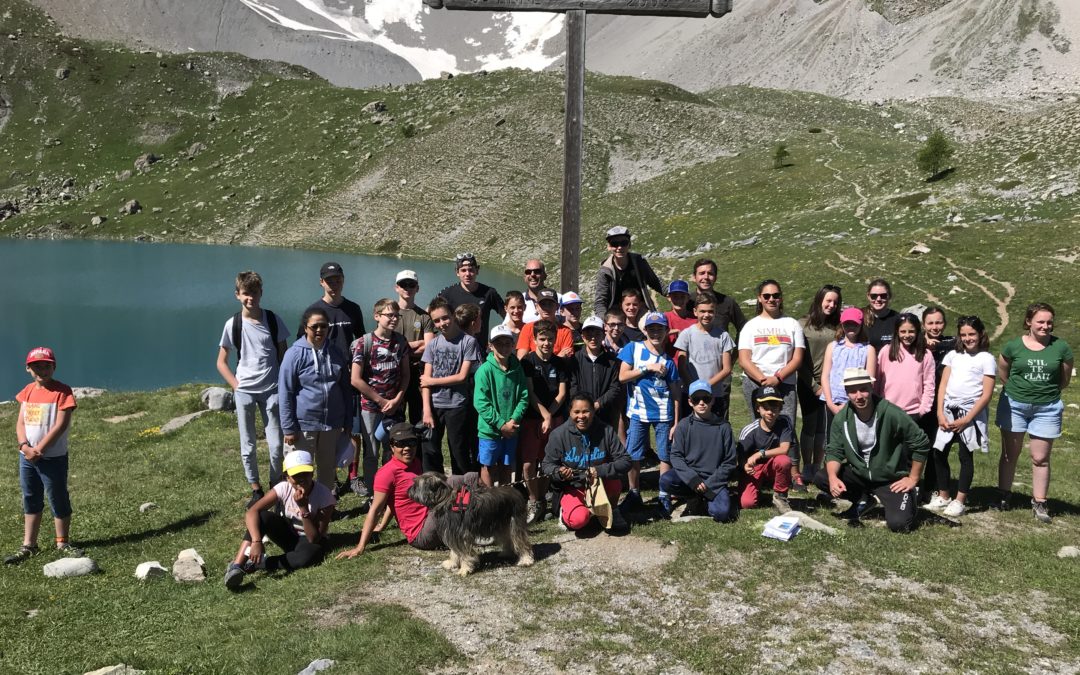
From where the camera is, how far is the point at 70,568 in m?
8.71

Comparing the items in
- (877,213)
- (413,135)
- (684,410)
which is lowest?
(684,410)

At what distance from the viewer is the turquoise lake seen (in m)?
32.8

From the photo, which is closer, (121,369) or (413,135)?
(121,369)

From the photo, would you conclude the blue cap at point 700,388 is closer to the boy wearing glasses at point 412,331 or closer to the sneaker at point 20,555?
the boy wearing glasses at point 412,331

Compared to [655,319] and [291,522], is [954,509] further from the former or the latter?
[291,522]

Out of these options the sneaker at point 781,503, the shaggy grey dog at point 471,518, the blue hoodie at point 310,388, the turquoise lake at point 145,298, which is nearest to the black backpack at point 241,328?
the blue hoodie at point 310,388

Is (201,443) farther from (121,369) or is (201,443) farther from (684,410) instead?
(121,369)

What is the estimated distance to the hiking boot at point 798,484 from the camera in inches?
422

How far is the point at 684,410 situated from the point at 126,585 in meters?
7.12

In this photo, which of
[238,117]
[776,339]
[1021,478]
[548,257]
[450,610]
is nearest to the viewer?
[450,610]

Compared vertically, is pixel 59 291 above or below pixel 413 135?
below

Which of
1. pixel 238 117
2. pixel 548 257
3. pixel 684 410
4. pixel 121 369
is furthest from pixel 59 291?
pixel 238 117

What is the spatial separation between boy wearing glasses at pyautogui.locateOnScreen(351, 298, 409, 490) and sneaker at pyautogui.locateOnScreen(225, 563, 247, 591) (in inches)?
109

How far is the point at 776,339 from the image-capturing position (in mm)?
10156
